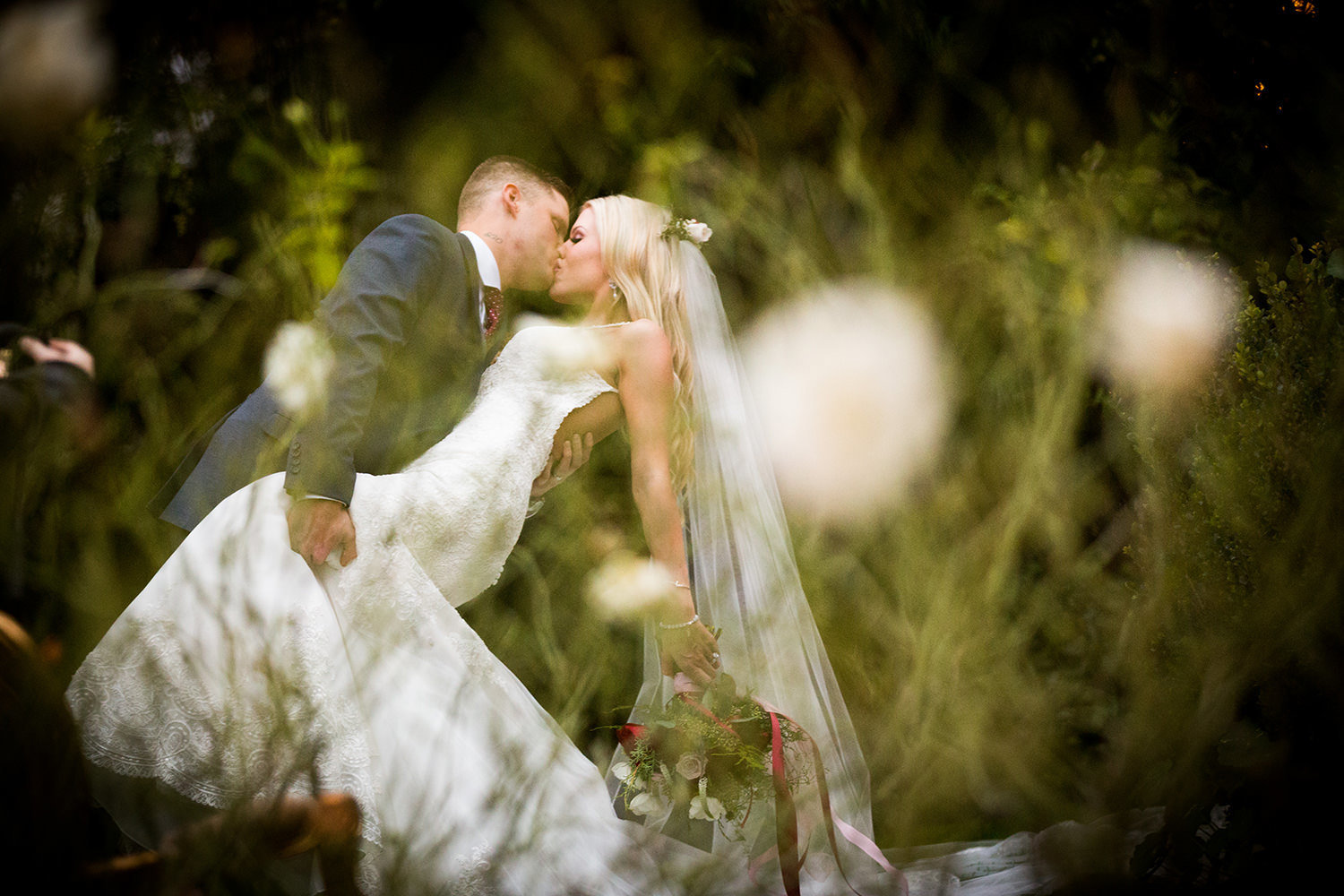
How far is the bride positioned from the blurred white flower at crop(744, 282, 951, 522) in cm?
7

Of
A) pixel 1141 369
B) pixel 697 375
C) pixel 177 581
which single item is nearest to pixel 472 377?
pixel 697 375

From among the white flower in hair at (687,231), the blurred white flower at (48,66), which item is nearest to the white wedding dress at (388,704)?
the white flower in hair at (687,231)

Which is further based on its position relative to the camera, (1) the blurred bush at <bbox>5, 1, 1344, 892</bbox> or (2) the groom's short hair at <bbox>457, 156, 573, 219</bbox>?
→ (2) the groom's short hair at <bbox>457, 156, 573, 219</bbox>

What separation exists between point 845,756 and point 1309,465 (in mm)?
828

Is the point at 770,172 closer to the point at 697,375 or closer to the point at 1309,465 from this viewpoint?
the point at 697,375

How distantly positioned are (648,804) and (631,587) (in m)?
0.31

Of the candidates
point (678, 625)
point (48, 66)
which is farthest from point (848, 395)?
point (48, 66)

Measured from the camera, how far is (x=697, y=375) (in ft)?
4.64

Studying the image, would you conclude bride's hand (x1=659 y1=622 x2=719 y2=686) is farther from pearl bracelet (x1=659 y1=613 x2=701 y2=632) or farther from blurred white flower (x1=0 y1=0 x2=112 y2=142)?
blurred white flower (x1=0 y1=0 x2=112 y2=142)

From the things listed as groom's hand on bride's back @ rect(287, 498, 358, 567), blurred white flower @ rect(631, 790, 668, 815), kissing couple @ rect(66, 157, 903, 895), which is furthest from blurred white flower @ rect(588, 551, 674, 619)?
groom's hand on bride's back @ rect(287, 498, 358, 567)

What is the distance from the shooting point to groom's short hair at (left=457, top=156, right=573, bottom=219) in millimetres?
1382

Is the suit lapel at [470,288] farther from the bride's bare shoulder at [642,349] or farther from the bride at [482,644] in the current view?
the bride's bare shoulder at [642,349]

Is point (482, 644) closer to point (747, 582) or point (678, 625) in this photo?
point (678, 625)

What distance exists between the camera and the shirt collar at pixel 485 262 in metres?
1.33
